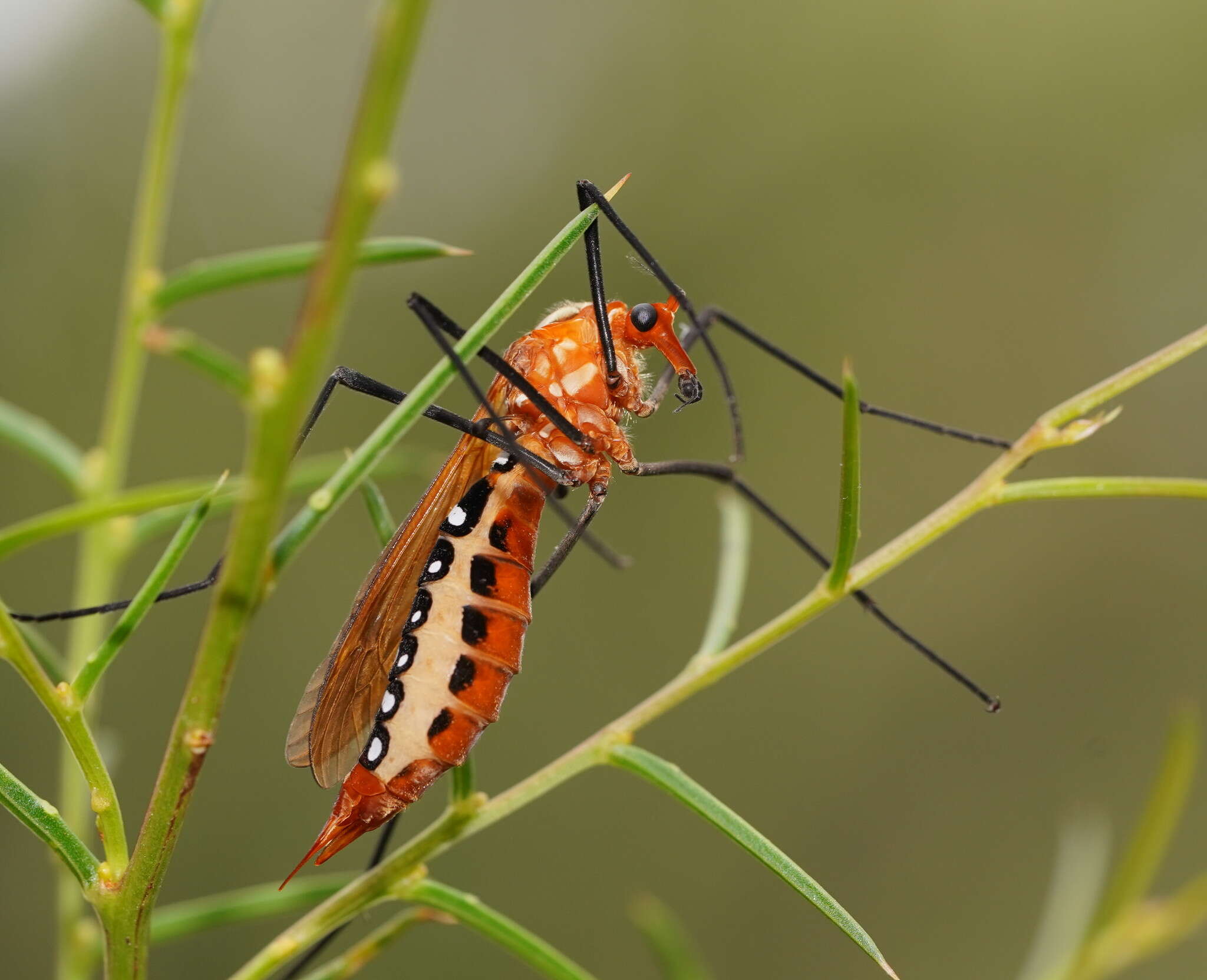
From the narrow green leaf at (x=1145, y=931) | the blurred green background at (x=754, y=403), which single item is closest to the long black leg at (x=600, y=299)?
the narrow green leaf at (x=1145, y=931)

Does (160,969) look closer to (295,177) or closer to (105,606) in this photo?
(105,606)

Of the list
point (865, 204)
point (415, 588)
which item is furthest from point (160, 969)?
point (865, 204)

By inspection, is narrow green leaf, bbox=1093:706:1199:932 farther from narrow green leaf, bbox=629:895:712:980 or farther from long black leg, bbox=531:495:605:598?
long black leg, bbox=531:495:605:598

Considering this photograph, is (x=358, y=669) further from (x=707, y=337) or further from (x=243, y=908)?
(x=707, y=337)

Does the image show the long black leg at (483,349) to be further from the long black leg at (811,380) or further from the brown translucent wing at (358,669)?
the long black leg at (811,380)

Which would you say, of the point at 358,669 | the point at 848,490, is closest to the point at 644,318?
the point at 358,669

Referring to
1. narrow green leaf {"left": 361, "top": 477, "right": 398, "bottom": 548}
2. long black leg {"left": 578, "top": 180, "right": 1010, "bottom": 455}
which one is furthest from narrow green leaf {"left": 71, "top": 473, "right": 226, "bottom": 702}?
long black leg {"left": 578, "top": 180, "right": 1010, "bottom": 455}

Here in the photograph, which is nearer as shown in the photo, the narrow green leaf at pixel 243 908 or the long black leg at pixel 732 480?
the narrow green leaf at pixel 243 908
